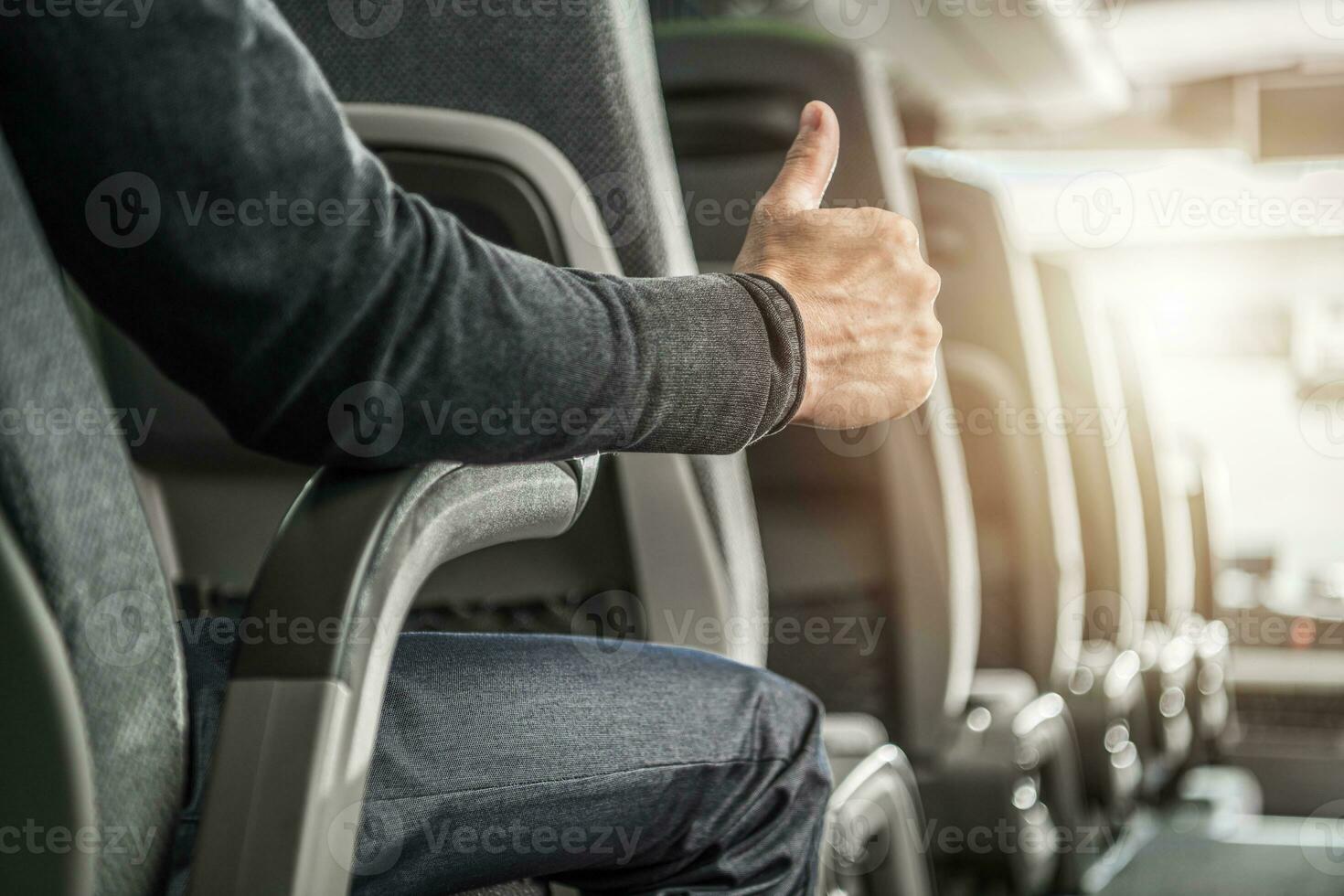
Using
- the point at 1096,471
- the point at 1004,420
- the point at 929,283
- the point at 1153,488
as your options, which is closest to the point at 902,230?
the point at 929,283

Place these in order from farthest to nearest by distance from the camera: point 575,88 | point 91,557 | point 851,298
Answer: point 575,88
point 851,298
point 91,557

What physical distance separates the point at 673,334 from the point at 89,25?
0.86 ft

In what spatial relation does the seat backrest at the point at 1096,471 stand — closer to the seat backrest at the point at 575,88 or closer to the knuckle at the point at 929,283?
the seat backrest at the point at 575,88

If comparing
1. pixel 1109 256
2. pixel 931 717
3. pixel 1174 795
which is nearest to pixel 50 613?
pixel 931 717

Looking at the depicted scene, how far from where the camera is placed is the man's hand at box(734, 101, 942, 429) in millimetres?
670

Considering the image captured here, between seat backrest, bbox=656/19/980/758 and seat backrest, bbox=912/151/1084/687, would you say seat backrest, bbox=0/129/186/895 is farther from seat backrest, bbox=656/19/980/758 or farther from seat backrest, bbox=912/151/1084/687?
seat backrest, bbox=912/151/1084/687

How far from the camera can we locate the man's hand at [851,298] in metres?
0.67

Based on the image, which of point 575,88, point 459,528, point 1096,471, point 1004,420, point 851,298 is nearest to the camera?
point 459,528

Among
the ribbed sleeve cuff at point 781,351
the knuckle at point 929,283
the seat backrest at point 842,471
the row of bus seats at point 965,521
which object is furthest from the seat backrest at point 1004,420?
the ribbed sleeve cuff at point 781,351

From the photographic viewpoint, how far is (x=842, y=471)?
1.62 meters

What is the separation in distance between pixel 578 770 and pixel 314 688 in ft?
0.65

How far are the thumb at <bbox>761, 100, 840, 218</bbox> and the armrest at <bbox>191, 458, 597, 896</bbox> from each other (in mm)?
298

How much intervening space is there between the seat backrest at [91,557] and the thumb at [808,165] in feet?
1.28

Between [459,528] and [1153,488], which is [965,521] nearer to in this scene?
[459,528]
